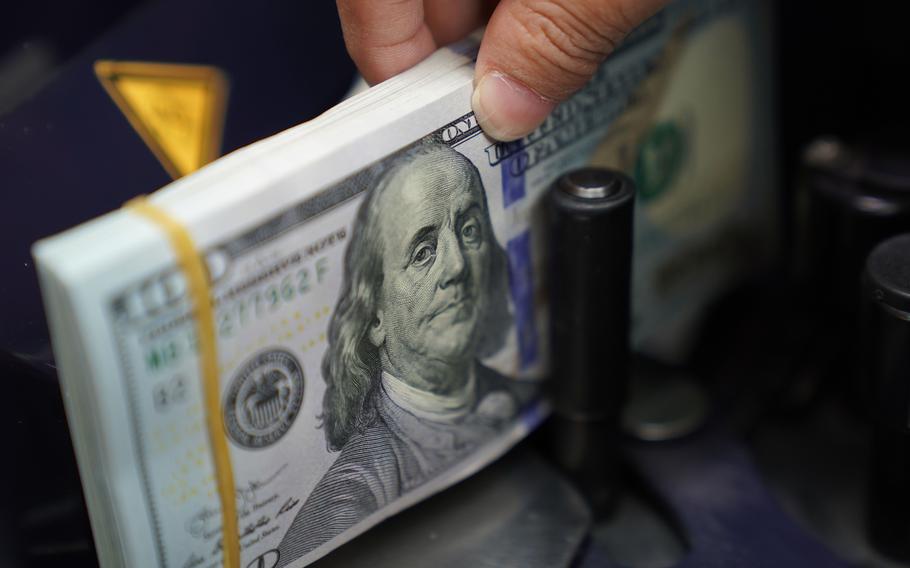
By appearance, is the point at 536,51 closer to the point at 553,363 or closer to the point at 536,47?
the point at 536,47

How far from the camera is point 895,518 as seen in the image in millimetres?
553

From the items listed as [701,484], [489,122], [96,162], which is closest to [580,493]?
[701,484]

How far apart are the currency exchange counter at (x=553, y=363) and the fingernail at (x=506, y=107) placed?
0.39 ft

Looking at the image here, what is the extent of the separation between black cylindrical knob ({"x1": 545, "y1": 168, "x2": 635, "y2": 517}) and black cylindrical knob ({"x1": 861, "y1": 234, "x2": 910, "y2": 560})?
0.12 meters

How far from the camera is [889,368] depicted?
491mm

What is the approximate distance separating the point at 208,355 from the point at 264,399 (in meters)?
0.04

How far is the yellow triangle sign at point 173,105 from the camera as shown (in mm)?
589

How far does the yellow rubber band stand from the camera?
1.28 feet

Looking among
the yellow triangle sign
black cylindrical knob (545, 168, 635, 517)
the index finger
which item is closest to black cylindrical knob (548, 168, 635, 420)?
black cylindrical knob (545, 168, 635, 517)

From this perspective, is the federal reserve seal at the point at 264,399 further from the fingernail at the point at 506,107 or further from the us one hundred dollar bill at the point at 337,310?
the fingernail at the point at 506,107

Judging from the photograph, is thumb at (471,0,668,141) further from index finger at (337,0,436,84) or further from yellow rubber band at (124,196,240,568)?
yellow rubber band at (124,196,240,568)

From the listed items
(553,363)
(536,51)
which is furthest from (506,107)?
(553,363)

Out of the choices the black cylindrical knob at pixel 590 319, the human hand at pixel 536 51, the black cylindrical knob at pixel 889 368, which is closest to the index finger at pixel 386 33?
the human hand at pixel 536 51

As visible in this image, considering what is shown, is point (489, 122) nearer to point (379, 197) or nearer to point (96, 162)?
point (379, 197)
